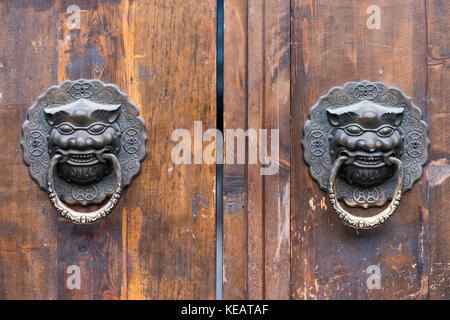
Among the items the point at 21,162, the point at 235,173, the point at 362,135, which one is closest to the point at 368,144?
the point at 362,135

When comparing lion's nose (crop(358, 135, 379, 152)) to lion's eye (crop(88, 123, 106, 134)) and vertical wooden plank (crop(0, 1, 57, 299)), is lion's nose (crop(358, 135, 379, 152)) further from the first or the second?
vertical wooden plank (crop(0, 1, 57, 299))

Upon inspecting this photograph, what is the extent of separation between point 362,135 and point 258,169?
186 mm

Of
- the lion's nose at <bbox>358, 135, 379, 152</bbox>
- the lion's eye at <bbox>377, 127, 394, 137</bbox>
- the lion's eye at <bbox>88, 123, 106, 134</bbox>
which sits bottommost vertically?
the lion's nose at <bbox>358, 135, 379, 152</bbox>

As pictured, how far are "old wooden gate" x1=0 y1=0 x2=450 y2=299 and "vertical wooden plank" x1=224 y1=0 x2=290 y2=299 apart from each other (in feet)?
0.10

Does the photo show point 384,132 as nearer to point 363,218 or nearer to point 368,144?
point 368,144

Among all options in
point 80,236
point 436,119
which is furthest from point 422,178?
point 80,236

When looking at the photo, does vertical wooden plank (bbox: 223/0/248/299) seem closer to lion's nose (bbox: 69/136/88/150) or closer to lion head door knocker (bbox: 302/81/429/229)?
lion head door knocker (bbox: 302/81/429/229)

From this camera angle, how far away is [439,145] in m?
0.74

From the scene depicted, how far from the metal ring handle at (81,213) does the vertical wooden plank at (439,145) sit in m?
0.55

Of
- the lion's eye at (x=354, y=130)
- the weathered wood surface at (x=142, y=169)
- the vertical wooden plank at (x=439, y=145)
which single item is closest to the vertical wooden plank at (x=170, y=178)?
the weathered wood surface at (x=142, y=169)

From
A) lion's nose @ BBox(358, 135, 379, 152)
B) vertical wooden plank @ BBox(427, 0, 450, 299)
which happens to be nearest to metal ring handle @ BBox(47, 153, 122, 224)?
lion's nose @ BBox(358, 135, 379, 152)

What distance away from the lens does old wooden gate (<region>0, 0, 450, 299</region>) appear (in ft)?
2.40

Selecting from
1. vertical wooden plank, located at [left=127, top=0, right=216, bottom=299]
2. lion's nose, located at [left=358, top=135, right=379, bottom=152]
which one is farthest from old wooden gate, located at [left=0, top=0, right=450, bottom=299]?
lion's nose, located at [left=358, top=135, right=379, bottom=152]

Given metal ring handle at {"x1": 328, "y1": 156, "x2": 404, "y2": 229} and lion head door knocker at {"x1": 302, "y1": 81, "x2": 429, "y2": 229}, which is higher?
lion head door knocker at {"x1": 302, "y1": 81, "x2": 429, "y2": 229}
